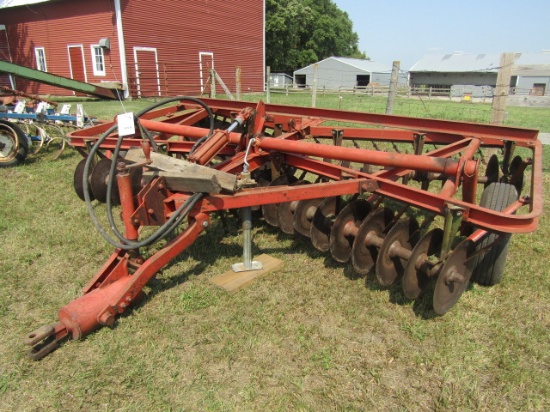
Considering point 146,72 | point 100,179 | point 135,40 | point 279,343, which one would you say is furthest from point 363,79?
point 279,343

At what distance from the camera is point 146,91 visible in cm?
1861

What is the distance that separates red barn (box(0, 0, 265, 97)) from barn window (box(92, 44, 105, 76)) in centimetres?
4

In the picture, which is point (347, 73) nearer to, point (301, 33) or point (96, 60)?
point (301, 33)

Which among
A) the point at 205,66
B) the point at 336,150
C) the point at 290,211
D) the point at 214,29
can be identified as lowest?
the point at 290,211

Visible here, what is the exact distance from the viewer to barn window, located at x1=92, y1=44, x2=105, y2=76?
18234 mm

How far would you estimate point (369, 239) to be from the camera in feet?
9.79

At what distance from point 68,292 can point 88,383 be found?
0.99 m

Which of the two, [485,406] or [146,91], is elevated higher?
[146,91]

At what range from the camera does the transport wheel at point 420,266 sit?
2604mm

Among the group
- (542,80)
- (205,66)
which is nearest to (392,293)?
(205,66)

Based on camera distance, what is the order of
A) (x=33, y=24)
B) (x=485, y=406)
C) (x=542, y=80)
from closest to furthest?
(x=485, y=406), (x=33, y=24), (x=542, y=80)

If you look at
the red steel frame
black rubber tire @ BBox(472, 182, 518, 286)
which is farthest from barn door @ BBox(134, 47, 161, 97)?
black rubber tire @ BBox(472, 182, 518, 286)

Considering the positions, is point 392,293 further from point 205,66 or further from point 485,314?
point 205,66

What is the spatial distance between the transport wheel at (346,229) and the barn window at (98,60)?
18.1 metres
